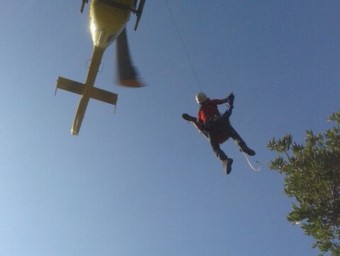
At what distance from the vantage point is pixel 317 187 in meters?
9.87

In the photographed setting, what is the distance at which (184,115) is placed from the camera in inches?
367

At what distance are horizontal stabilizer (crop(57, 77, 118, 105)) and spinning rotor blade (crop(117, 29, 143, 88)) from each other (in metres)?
1.82

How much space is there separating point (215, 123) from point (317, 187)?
3.07m

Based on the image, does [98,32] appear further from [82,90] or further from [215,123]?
[215,123]

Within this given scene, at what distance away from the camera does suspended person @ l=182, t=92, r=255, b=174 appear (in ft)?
29.4

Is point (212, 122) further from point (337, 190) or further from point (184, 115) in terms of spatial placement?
point (337, 190)

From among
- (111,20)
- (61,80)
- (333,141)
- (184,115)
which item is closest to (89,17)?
(111,20)

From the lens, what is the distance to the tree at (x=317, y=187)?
9.71 meters

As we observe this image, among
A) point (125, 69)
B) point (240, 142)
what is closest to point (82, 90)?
point (125, 69)

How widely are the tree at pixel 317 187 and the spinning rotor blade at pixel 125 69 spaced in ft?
15.7

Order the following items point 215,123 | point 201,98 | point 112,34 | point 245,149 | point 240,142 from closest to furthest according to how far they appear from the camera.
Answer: point 245,149
point 240,142
point 215,123
point 201,98
point 112,34

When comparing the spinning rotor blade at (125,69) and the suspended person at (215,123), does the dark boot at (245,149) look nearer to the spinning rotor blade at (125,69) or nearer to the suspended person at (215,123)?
the suspended person at (215,123)

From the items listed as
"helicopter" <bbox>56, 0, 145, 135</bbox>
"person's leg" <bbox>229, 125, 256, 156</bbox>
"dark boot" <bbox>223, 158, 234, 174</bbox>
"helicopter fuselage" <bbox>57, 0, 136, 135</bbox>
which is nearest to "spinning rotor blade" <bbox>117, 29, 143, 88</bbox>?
"helicopter" <bbox>56, 0, 145, 135</bbox>

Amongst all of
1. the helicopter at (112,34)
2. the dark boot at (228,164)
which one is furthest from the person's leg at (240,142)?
the helicopter at (112,34)
